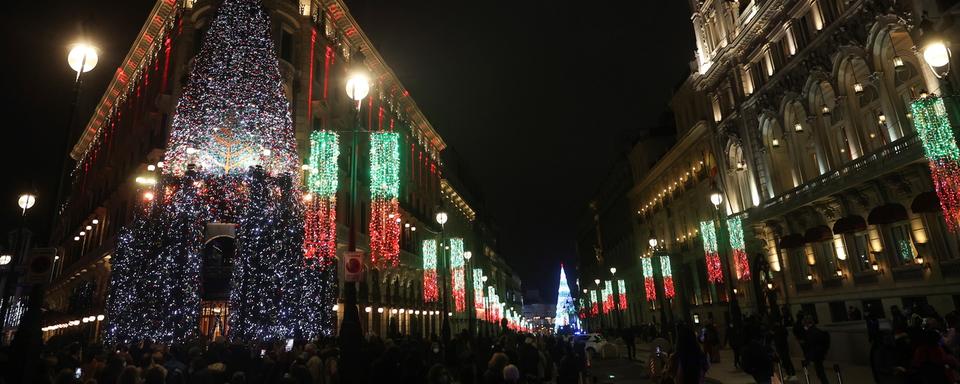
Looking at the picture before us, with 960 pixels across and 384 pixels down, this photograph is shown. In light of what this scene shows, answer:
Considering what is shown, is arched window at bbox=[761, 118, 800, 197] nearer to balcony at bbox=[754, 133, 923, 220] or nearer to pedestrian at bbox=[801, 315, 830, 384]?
balcony at bbox=[754, 133, 923, 220]

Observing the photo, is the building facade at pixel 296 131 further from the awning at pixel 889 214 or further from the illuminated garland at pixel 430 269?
the awning at pixel 889 214

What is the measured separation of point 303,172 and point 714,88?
3157 centimetres

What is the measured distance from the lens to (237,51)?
24797 mm

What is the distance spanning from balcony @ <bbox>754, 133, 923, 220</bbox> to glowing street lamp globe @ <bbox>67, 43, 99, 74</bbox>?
2738cm

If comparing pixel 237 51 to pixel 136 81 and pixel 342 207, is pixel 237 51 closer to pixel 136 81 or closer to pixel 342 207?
pixel 342 207

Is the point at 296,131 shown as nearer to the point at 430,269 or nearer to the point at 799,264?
the point at 430,269

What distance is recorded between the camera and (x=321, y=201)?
2647cm

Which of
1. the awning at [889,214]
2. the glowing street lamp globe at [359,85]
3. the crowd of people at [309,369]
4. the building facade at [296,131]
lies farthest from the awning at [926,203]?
the glowing street lamp globe at [359,85]

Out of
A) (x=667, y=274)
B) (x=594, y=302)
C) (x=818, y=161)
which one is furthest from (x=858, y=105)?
(x=594, y=302)

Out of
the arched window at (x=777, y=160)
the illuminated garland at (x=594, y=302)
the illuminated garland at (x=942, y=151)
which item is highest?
the arched window at (x=777, y=160)

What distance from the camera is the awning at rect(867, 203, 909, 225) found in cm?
2169

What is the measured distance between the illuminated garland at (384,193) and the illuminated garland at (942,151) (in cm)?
1925

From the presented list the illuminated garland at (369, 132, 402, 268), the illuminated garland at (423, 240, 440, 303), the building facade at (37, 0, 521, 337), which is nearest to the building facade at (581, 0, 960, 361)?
the illuminated garland at (369, 132, 402, 268)

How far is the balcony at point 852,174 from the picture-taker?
2144 centimetres
